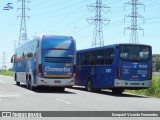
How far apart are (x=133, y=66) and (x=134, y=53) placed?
0.76 metres

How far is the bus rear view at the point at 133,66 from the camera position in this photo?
79.4 feet

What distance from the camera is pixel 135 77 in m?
24.6

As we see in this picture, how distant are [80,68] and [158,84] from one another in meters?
6.74

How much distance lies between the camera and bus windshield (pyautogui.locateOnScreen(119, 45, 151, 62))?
Answer: 24.3 m

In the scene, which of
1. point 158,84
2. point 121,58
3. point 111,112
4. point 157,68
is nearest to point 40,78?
point 121,58

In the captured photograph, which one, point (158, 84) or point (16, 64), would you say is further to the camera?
point (16, 64)

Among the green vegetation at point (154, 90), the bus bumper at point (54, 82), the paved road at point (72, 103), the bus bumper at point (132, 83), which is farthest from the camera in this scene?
the green vegetation at point (154, 90)

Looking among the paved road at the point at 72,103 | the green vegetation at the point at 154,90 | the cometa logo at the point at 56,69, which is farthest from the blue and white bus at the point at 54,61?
the green vegetation at the point at 154,90

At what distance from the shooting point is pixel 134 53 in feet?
80.3

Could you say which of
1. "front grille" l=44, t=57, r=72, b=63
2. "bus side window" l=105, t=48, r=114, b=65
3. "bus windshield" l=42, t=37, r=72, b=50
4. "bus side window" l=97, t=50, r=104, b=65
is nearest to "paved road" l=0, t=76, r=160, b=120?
"bus side window" l=105, t=48, r=114, b=65

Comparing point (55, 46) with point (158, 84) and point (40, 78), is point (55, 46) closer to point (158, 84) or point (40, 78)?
point (40, 78)

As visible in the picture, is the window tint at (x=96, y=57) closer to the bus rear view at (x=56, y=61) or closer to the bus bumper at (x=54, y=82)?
the bus rear view at (x=56, y=61)

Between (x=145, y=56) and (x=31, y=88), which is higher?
(x=145, y=56)

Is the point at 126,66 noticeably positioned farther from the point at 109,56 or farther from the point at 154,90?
the point at 154,90
